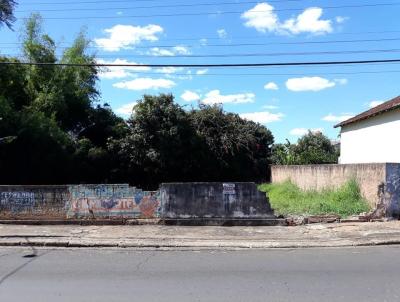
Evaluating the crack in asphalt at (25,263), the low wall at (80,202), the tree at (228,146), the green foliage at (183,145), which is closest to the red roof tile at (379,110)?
the tree at (228,146)

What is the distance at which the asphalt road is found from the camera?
7.68 metres

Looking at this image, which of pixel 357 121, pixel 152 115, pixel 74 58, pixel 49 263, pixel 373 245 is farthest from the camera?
A: pixel 74 58

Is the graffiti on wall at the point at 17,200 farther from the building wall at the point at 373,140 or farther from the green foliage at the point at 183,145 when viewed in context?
the green foliage at the point at 183,145

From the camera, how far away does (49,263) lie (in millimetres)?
10727

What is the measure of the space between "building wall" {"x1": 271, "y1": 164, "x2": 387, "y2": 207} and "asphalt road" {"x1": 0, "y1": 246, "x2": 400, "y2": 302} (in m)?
5.73

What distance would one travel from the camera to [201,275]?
9.30 meters

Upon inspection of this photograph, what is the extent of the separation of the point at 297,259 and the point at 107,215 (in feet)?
26.7

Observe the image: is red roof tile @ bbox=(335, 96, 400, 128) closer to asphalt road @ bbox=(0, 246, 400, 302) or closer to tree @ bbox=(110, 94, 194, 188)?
tree @ bbox=(110, 94, 194, 188)

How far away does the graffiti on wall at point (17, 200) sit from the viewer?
17.7 meters

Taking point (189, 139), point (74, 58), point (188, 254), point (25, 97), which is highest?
point (74, 58)

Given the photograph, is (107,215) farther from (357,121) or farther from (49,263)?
(357,121)

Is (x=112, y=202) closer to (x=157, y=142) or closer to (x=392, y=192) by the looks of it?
(x=392, y=192)

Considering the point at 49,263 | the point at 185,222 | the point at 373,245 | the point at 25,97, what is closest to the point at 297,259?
the point at 373,245

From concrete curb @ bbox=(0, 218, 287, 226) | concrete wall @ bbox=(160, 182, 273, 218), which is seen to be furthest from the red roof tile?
concrete curb @ bbox=(0, 218, 287, 226)
